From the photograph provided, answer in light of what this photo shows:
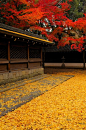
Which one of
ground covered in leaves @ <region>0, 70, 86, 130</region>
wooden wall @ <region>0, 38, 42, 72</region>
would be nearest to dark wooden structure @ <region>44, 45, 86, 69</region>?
wooden wall @ <region>0, 38, 42, 72</region>

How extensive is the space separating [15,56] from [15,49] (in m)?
0.55

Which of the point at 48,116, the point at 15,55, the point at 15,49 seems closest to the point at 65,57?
the point at 15,55

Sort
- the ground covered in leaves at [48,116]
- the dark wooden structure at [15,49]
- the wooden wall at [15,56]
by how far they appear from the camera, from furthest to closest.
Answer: the wooden wall at [15,56] < the dark wooden structure at [15,49] < the ground covered in leaves at [48,116]

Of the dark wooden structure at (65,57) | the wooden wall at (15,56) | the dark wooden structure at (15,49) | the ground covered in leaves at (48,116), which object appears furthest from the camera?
the dark wooden structure at (65,57)

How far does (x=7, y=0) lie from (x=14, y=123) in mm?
17614

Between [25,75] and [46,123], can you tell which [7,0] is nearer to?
[25,75]

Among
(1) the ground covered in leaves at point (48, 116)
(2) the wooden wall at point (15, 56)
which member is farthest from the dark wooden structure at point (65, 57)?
(1) the ground covered in leaves at point (48, 116)

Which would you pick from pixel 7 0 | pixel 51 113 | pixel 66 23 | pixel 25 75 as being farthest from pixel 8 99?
pixel 7 0

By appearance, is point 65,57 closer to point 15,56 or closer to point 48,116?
point 15,56

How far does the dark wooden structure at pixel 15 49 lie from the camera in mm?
10281

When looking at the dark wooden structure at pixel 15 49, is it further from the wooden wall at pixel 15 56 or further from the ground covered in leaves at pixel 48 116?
the ground covered in leaves at pixel 48 116

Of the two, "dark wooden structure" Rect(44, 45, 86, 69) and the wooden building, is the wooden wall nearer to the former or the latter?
the wooden building

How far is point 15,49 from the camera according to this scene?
12125mm

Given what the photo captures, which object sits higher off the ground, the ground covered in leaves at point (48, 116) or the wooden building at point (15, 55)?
the wooden building at point (15, 55)
